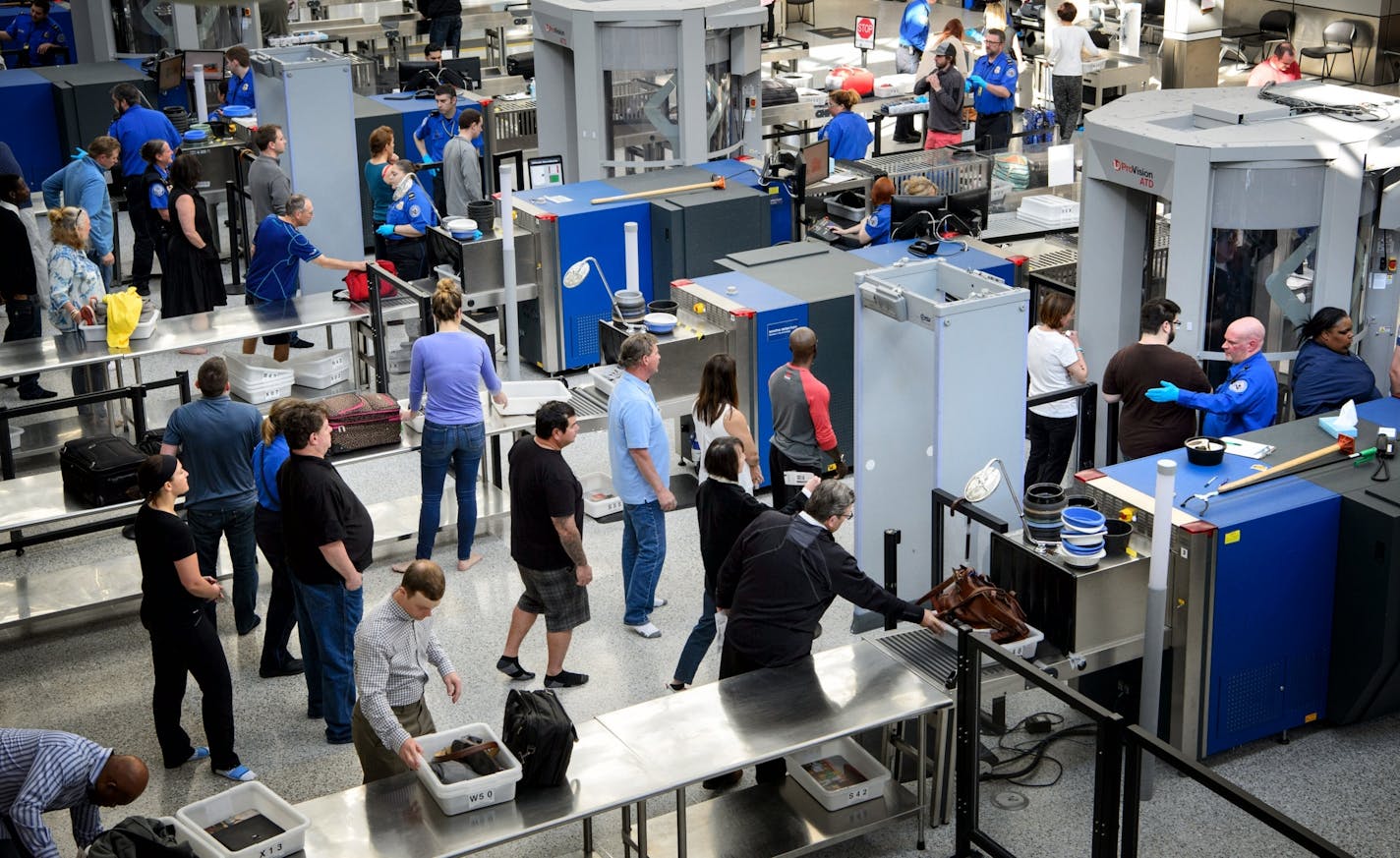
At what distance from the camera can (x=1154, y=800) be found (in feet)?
20.1

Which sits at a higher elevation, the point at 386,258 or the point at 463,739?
the point at 386,258

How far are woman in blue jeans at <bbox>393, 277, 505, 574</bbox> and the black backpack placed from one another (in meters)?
2.57

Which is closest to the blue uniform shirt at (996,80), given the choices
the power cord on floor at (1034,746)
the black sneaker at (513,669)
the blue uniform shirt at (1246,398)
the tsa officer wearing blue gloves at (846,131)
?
the tsa officer wearing blue gloves at (846,131)

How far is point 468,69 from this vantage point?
14.7 meters

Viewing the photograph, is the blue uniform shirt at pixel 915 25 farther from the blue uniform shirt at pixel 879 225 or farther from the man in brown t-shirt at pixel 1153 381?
the man in brown t-shirt at pixel 1153 381

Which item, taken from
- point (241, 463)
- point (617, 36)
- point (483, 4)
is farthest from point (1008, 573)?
point (483, 4)

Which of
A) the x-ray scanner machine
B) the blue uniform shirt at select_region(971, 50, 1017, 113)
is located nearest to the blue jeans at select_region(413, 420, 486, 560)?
the x-ray scanner machine

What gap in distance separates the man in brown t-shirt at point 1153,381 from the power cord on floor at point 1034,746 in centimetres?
154

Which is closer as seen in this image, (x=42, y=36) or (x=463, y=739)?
(x=463, y=739)

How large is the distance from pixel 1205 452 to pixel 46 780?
175 inches

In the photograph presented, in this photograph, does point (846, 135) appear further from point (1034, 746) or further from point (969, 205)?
point (1034, 746)

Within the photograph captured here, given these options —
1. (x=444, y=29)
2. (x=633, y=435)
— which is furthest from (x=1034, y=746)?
(x=444, y=29)

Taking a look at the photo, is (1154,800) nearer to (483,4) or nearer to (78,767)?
(78,767)

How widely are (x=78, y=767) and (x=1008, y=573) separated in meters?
3.43
